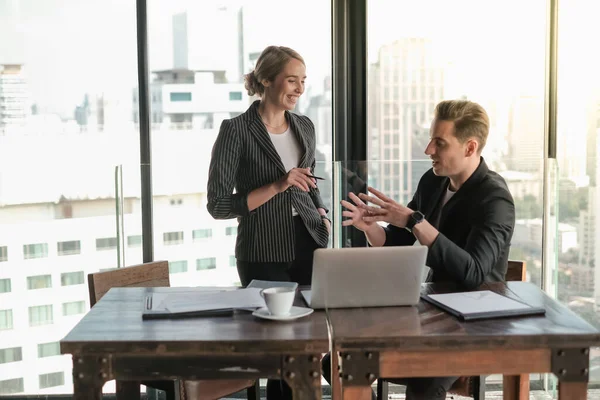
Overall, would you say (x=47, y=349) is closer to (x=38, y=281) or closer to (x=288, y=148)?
(x=38, y=281)

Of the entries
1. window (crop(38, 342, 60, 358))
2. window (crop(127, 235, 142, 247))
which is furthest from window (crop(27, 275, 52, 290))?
window (crop(127, 235, 142, 247))

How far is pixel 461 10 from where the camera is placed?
3.65 m

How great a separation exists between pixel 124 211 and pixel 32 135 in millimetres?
564

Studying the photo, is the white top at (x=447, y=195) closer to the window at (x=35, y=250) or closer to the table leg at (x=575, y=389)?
the table leg at (x=575, y=389)

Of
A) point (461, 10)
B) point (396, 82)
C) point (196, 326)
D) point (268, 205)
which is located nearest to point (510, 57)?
point (461, 10)

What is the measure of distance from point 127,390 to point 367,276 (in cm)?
100

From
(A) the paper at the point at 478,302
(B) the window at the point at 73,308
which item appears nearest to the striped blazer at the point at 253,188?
(A) the paper at the point at 478,302

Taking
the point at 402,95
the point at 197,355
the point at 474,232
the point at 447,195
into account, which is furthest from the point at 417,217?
the point at 402,95

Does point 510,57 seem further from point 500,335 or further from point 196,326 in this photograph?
point 196,326

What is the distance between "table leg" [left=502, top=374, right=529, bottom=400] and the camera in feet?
8.30

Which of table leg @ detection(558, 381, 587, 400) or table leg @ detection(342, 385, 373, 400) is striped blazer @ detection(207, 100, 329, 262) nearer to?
table leg @ detection(342, 385, 373, 400)

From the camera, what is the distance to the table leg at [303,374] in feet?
6.13

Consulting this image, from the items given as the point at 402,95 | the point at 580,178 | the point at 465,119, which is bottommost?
the point at 580,178

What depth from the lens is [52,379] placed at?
350cm
